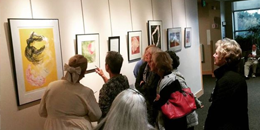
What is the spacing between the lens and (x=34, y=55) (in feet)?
9.73

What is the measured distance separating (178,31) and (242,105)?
4.31m

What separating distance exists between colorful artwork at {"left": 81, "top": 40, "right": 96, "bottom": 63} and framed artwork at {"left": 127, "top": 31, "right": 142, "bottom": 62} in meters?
0.95

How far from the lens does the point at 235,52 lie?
101 inches

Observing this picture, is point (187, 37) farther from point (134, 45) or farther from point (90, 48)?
point (90, 48)

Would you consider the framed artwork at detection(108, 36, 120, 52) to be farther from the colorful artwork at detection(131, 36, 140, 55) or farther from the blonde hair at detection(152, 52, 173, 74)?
the blonde hair at detection(152, 52, 173, 74)

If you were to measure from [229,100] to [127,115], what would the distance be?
0.95 metres

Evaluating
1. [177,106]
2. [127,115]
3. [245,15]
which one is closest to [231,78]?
[177,106]

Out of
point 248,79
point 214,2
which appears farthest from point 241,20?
point 248,79

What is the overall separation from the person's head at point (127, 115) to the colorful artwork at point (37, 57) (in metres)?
1.23

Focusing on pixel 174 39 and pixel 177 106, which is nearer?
pixel 177 106

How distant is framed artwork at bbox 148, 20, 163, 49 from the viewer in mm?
5346

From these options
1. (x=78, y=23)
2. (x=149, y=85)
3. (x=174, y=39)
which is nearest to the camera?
(x=149, y=85)

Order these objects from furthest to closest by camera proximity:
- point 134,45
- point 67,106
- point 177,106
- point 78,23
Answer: point 134,45 < point 78,23 < point 177,106 < point 67,106

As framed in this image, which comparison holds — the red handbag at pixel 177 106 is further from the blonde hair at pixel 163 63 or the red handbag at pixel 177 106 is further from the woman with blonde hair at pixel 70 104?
the woman with blonde hair at pixel 70 104
